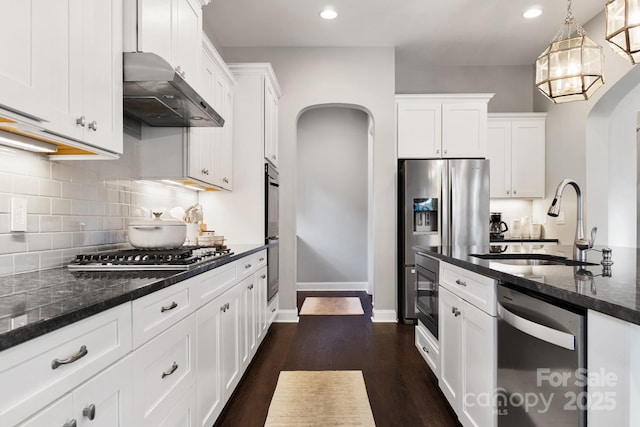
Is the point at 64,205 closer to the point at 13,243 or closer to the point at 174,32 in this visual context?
the point at 13,243

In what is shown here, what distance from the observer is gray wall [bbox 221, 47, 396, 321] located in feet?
14.3

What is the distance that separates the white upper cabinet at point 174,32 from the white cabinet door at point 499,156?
147 inches

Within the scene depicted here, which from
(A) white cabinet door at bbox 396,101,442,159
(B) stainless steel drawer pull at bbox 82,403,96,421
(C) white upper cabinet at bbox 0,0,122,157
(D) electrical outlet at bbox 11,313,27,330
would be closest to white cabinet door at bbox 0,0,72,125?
(C) white upper cabinet at bbox 0,0,122,157

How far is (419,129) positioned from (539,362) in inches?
139

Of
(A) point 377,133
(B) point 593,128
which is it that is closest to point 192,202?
(A) point 377,133

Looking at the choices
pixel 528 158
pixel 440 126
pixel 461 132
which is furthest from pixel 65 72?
pixel 528 158

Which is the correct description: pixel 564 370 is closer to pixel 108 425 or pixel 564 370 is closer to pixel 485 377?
pixel 485 377

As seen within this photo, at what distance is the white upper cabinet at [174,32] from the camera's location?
1.79 m

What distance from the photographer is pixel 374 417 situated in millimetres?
2207

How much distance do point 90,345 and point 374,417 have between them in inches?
68.5

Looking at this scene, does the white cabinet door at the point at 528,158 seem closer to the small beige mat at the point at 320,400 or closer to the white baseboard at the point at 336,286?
the white baseboard at the point at 336,286

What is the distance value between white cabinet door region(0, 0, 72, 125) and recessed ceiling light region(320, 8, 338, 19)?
9.14 ft

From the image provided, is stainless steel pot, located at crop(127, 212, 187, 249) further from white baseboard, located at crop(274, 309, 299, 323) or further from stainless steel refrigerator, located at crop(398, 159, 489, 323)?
stainless steel refrigerator, located at crop(398, 159, 489, 323)

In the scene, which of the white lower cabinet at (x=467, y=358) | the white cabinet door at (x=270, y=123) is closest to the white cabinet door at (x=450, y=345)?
the white lower cabinet at (x=467, y=358)
